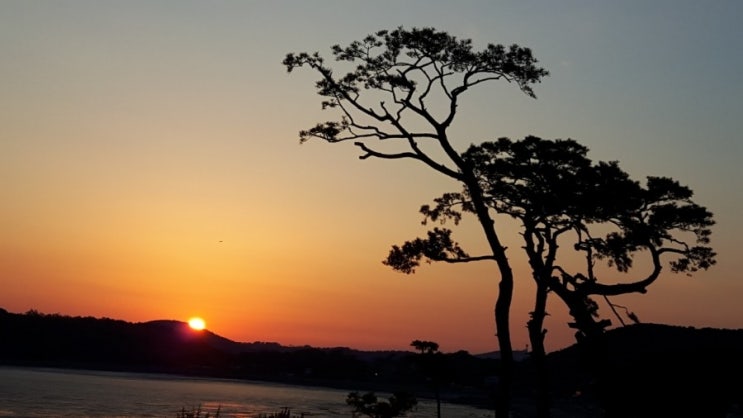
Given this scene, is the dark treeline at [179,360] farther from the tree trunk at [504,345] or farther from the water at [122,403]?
the tree trunk at [504,345]

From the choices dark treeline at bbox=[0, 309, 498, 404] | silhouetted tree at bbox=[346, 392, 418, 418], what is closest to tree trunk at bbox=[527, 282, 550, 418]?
silhouetted tree at bbox=[346, 392, 418, 418]

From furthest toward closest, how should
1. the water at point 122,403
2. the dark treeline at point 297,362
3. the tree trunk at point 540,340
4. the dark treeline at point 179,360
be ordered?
the dark treeline at point 179,360 → the dark treeline at point 297,362 → the water at point 122,403 → the tree trunk at point 540,340

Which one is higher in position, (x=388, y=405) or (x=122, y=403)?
(x=122, y=403)

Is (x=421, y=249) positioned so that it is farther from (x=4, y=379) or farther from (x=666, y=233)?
(x=4, y=379)

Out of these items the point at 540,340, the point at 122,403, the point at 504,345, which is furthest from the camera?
the point at 122,403

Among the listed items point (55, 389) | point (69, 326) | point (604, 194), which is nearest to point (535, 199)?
point (604, 194)

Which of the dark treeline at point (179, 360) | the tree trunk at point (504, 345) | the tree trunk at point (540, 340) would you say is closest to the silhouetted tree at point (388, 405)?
the tree trunk at point (540, 340)

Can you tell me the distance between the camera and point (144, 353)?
192 meters

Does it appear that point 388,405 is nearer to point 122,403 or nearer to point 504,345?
point 504,345

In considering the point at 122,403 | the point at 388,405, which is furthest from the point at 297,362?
the point at 388,405

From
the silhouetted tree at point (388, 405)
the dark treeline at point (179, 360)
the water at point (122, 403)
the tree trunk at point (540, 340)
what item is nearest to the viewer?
the tree trunk at point (540, 340)

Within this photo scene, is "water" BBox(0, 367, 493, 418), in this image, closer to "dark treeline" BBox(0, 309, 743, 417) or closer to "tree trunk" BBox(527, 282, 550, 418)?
"dark treeline" BBox(0, 309, 743, 417)

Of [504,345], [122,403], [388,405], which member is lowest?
[388,405]

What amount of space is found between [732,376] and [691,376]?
0.83 m
